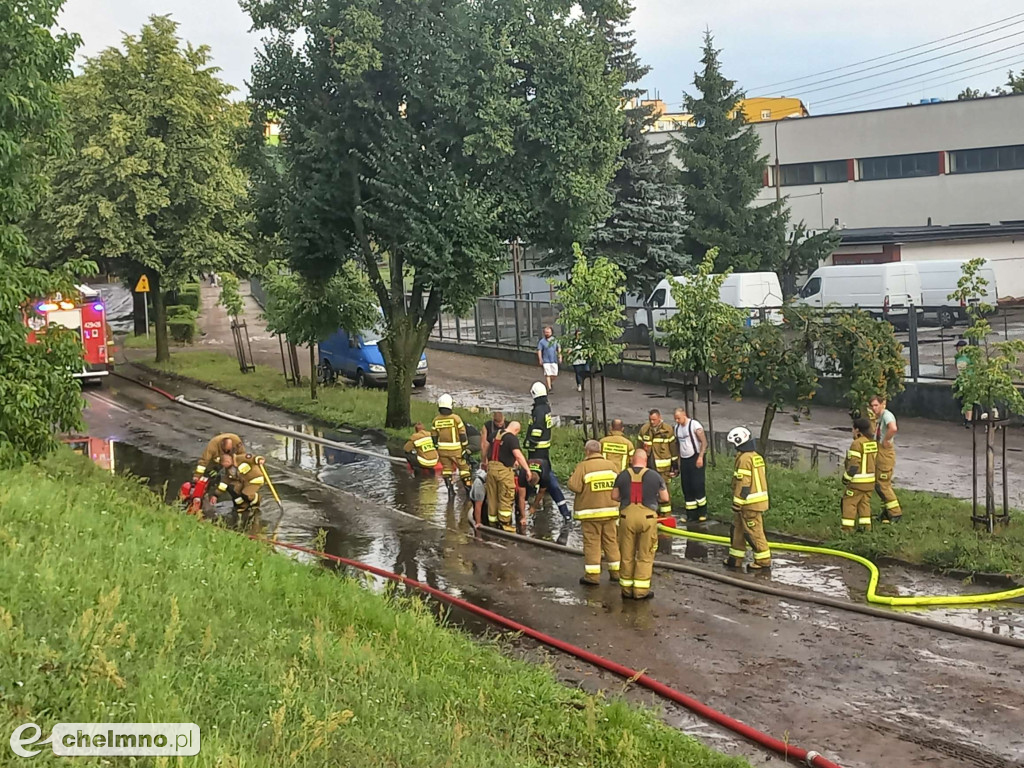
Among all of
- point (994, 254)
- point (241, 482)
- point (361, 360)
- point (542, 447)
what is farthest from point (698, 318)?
point (994, 254)

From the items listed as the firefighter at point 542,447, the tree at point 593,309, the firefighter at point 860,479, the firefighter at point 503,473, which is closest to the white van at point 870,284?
the tree at point 593,309

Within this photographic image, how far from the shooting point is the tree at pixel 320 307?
24.7 m

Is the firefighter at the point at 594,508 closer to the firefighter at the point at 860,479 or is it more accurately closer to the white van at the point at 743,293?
the firefighter at the point at 860,479

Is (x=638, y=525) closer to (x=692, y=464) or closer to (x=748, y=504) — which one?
(x=748, y=504)

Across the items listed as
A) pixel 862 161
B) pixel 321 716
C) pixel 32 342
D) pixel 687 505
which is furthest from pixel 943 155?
pixel 321 716

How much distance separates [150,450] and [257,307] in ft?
126

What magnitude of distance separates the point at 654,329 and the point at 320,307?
8.83 metres

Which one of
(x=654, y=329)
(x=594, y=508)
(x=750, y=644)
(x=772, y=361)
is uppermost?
(x=654, y=329)

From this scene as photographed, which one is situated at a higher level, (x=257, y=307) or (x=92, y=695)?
(x=257, y=307)

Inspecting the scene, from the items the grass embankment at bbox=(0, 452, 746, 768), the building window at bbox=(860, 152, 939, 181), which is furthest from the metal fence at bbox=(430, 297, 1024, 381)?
the building window at bbox=(860, 152, 939, 181)

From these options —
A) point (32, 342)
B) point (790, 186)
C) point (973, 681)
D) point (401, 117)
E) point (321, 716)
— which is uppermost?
point (790, 186)

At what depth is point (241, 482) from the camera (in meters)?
15.0

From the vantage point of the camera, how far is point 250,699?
5918 mm

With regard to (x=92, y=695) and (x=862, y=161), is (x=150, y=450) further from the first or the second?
(x=862, y=161)
